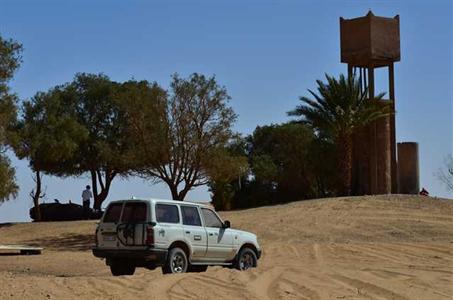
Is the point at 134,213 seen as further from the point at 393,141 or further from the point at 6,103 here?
the point at 393,141

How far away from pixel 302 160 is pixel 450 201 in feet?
55.4

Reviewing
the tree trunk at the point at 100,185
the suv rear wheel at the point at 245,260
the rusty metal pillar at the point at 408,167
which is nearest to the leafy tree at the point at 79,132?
the tree trunk at the point at 100,185

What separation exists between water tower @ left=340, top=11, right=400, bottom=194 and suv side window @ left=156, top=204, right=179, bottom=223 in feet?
83.7

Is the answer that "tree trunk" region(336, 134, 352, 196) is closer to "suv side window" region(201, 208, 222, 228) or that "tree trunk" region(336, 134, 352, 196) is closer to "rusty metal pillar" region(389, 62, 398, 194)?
"rusty metal pillar" region(389, 62, 398, 194)

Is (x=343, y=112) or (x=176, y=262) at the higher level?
(x=343, y=112)

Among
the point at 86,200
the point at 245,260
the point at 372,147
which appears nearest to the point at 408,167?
the point at 372,147

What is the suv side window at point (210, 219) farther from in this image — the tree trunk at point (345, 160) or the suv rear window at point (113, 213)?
the tree trunk at point (345, 160)

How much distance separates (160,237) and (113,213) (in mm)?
1546

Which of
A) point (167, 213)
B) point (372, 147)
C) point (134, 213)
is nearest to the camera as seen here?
point (134, 213)

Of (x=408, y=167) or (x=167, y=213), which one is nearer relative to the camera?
(x=167, y=213)

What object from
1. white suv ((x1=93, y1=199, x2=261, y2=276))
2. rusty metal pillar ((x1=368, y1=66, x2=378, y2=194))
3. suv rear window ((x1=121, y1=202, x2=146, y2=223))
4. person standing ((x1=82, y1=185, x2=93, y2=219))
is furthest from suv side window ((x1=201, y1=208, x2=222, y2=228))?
rusty metal pillar ((x1=368, y1=66, x2=378, y2=194))

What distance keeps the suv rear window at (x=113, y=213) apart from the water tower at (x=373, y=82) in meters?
26.1

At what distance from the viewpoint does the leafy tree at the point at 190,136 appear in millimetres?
32688

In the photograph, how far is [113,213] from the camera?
17422 mm
